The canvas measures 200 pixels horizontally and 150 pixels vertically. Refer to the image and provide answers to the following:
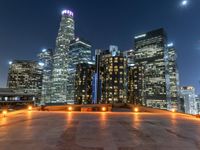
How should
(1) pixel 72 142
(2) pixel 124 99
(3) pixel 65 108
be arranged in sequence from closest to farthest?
(1) pixel 72 142
(3) pixel 65 108
(2) pixel 124 99

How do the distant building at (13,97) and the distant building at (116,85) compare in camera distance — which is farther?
the distant building at (116,85)

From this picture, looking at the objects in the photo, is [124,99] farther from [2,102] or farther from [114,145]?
[114,145]

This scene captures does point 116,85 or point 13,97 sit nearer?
point 13,97

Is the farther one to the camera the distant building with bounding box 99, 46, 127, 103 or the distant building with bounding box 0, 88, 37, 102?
the distant building with bounding box 99, 46, 127, 103

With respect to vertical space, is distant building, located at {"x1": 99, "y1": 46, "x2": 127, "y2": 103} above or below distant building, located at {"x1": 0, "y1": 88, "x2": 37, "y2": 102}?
above

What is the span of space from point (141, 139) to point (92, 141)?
2493 millimetres

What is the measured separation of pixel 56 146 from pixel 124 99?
611 ft

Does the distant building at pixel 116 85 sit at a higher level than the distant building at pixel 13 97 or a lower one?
higher

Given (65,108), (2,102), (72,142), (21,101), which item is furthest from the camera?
(21,101)

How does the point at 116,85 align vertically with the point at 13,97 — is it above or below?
above

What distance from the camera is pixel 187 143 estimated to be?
8930mm

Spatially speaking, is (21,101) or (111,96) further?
(111,96)

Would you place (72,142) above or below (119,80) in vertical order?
below

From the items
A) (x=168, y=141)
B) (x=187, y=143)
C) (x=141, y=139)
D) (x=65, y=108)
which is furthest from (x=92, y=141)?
(x=65, y=108)
